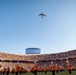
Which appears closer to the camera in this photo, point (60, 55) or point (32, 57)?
point (60, 55)

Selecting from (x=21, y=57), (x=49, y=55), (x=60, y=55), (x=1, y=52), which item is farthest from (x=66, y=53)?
(x=1, y=52)

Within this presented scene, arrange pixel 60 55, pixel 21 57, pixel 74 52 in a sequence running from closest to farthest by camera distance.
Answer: pixel 74 52 < pixel 60 55 < pixel 21 57

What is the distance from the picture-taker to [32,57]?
374ft

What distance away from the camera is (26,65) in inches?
4050

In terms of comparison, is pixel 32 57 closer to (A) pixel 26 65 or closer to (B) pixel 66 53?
(A) pixel 26 65

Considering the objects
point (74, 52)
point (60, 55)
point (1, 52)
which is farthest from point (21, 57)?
point (74, 52)

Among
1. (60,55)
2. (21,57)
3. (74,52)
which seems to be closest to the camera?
(74,52)

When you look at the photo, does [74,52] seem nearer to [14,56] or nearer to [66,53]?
[66,53]

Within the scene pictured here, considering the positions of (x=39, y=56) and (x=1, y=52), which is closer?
(x=1, y=52)

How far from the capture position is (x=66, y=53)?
331ft

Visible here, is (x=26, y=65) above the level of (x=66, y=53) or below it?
below

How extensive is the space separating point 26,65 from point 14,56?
34.7 ft

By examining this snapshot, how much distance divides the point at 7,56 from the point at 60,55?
3220cm

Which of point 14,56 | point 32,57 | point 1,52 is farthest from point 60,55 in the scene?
point 1,52
